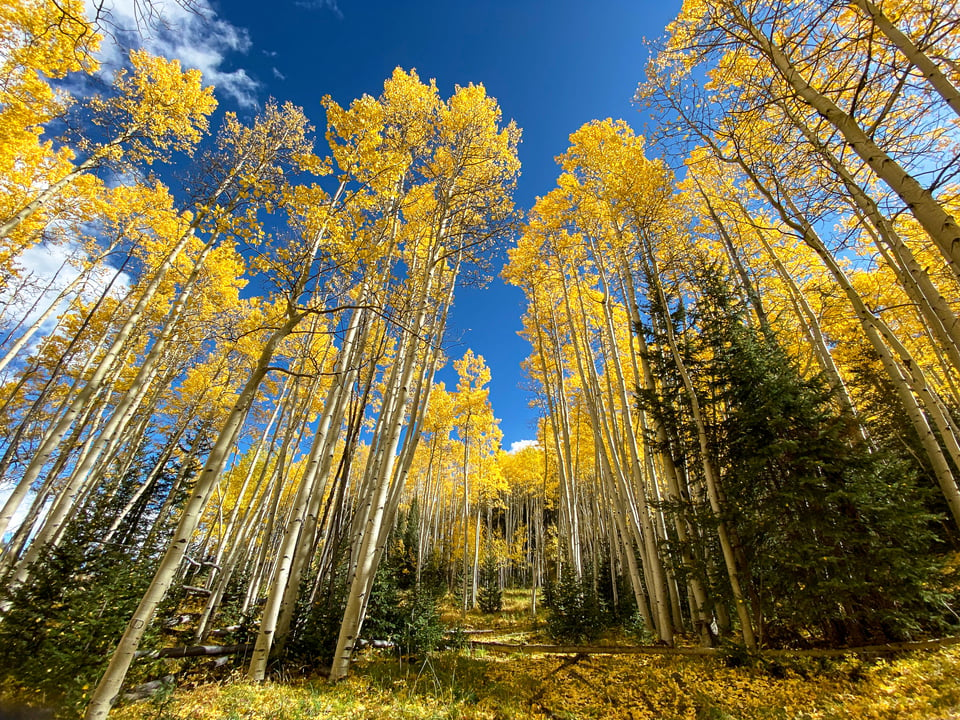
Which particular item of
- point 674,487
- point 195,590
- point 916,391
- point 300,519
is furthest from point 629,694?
point 195,590

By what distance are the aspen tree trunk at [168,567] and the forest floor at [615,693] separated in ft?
3.31

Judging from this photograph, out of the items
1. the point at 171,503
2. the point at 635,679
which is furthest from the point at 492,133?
the point at 171,503

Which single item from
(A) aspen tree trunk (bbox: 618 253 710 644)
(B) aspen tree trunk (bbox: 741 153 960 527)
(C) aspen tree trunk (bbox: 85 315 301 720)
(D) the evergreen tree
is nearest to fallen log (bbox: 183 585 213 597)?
(C) aspen tree trunk (bbox: 85 315 301 720)

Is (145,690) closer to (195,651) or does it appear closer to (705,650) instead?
(195,651)

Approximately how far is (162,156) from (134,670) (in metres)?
8.22

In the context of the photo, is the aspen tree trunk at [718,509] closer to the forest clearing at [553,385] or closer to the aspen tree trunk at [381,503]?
the forest clearing at [553,385]

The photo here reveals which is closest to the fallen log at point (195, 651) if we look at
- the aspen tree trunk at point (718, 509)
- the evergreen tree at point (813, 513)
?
the aspen tree trunk at point (718, 509)

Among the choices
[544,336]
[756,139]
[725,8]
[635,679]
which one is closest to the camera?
[725,8]

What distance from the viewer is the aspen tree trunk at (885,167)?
6.52 feet

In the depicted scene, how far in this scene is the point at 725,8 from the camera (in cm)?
305

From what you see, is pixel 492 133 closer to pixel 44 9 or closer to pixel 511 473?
pixel 44 9

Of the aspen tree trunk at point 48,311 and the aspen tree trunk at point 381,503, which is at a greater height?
the aspen tree trunk at point 48,311

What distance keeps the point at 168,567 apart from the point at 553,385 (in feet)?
26.5

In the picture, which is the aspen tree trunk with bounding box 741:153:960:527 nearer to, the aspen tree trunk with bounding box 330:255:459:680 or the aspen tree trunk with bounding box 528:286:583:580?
the aspen tree trunk with bounding box 330:255:459:680
